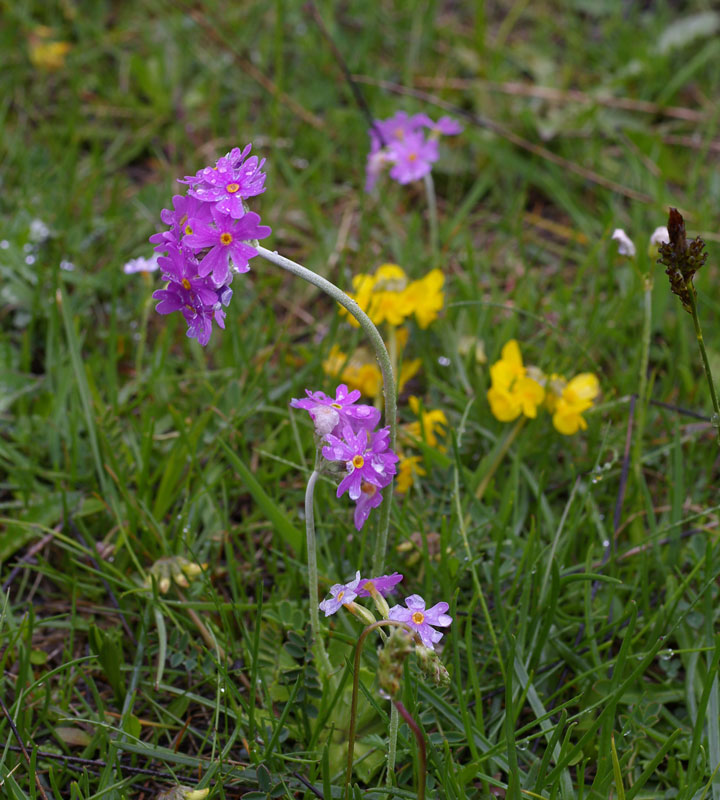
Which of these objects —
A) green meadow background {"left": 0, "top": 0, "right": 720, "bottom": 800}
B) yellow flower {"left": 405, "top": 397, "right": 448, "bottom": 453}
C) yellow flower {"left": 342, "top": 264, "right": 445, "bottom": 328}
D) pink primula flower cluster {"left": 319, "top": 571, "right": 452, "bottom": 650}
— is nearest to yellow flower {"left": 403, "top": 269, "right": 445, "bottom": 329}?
yellow flower {"left": 342, "top": 264, "right": 445, "bottom": 328}

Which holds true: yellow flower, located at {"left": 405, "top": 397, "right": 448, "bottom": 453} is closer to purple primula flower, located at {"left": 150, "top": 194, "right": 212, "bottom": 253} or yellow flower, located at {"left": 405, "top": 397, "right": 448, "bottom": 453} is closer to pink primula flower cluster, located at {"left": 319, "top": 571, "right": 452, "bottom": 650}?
pink primula flower cluster, located at {"left": 319, "top": 571, "right": 452, "bottom": 650}

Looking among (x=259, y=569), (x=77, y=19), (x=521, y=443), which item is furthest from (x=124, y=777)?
(x=77, y=19)

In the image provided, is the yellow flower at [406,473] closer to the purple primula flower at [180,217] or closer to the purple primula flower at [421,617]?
the purple primula flower at [421,617]

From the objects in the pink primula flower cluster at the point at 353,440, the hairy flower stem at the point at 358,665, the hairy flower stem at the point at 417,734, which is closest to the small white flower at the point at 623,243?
the pink primula flower cluster at the point at 353,440

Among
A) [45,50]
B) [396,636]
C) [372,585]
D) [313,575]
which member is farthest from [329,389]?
[45,50]

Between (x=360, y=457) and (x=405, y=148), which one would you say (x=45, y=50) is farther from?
(x=360, y=457)
